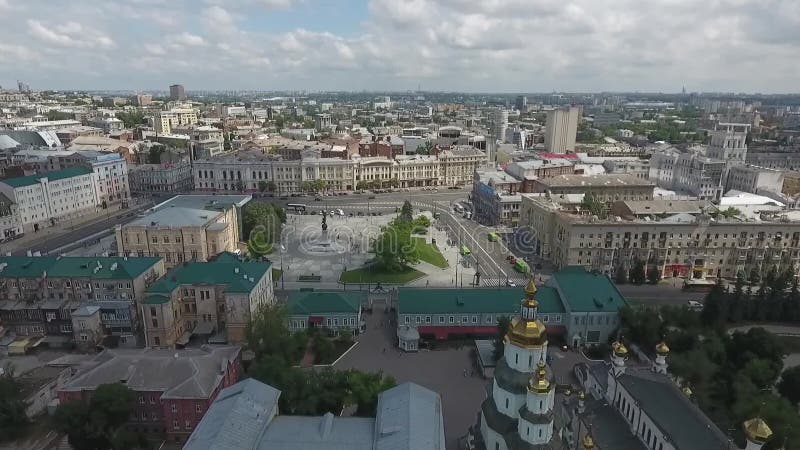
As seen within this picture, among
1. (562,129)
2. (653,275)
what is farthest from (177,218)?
(562,129)

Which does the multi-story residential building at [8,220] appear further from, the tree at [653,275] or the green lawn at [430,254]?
the tree at [653,275]

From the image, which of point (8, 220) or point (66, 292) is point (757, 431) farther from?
point (8, 220)

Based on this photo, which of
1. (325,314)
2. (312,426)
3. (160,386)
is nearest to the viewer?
(312,426)

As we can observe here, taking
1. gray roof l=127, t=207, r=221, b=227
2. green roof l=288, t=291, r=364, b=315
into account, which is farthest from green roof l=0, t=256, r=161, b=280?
green roof l=288, t=291, r=364, b=315

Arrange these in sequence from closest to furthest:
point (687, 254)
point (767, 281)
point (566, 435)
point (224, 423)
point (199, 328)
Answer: point (224, 423) → point (566, 435) → point (199, 328) → point (767, 281) → point (687, 254)

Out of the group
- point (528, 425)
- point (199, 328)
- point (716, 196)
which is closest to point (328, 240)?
point (199, 328)

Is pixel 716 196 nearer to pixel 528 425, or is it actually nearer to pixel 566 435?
pixel 566 435
